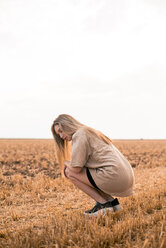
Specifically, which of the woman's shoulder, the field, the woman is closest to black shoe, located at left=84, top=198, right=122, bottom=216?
the woman

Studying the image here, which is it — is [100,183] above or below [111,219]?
above

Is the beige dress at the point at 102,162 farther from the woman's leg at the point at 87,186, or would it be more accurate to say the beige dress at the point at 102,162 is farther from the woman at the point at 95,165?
the woman's leg at the point at 87,186

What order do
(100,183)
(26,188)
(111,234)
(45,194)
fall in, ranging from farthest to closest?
(26,188) → (45,194) → (100,183) → (111,234)

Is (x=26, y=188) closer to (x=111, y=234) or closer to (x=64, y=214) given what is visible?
(x=64, y=214)

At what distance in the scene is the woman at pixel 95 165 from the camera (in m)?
3.66

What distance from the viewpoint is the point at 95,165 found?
378 cm

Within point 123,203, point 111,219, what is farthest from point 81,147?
point 123,203

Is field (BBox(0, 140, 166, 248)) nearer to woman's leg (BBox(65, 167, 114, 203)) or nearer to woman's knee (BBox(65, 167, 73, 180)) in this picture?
woman's leg (BBox(65, 167, 114, 203))

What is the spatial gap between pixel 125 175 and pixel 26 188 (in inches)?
156

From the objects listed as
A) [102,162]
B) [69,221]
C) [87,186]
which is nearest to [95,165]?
[102,162]

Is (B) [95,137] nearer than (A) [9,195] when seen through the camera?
Yes

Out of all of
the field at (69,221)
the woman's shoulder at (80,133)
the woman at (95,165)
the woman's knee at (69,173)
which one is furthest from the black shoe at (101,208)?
the woman's shoulder at (80,133)

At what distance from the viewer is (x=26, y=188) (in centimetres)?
682

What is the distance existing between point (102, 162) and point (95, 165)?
121 millimetres
